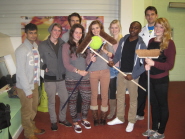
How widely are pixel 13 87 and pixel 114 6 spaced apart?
9.42ft

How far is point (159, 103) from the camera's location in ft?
7.01

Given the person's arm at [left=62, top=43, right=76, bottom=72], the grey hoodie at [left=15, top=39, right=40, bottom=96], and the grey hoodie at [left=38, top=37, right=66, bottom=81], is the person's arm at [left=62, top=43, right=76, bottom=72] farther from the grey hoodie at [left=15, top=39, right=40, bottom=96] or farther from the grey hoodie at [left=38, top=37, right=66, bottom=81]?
the grey hoodie at [left=15, top=39, right=40, bottom=96]

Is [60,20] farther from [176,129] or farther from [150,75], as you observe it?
[176,129]

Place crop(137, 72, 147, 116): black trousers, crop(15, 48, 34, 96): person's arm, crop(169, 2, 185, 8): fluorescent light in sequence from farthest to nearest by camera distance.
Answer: crop(169, 2, 185, 8): fluorescent light → crop(137, 72, 147, 116): black trousers → crop(15, 48, 34, 96): person's arm

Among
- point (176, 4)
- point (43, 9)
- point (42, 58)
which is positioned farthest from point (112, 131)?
point (176, 4)

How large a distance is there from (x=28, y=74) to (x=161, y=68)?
5.16 feet

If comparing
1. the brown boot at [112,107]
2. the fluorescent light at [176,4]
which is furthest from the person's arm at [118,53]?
the fluorescent light at [176,4]

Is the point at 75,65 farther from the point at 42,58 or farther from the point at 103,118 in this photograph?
the point at 103,118

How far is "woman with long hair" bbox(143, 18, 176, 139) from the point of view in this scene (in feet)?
6.49

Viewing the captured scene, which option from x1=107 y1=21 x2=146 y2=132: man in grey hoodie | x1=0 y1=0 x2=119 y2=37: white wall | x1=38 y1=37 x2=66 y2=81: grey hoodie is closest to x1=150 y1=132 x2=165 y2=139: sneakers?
x1=107 y1=21 x2=146 y2=132: man in grey hoodie

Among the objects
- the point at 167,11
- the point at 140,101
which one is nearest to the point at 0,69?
the point at 140,101

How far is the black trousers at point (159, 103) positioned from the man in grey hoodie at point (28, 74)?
4.88 ft

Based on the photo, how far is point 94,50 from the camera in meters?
2.38

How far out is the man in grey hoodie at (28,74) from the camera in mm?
2014
